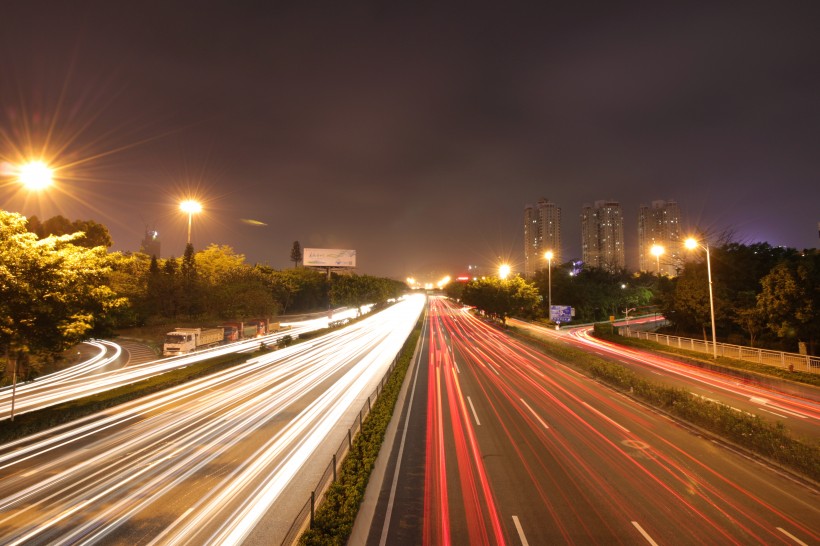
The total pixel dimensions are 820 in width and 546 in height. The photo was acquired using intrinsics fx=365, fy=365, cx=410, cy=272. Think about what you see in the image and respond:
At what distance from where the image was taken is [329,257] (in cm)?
11081

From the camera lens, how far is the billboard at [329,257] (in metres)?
109

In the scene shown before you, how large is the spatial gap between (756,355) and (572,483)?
28749 millimetres

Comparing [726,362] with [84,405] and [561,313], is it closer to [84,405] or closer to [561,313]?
[561,313]

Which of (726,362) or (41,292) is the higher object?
(41,292)

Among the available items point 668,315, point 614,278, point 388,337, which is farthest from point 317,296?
point 668,315

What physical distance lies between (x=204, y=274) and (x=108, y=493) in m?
56.0

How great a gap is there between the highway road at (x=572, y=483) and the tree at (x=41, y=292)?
15.7 metres

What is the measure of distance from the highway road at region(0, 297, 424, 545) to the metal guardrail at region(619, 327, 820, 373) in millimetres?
29704

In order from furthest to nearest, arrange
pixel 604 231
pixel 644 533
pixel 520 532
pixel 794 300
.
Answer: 1. pixel 604 231
2. pixel 794 300
3. pixel 520 532
4. pixel 644 533

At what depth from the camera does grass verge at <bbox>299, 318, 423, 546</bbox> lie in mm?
8562

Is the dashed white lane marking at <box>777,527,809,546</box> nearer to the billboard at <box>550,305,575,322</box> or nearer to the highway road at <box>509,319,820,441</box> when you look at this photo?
the highway road at <box>509,319,820,441</box>

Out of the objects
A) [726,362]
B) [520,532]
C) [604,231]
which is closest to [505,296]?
[726,362]

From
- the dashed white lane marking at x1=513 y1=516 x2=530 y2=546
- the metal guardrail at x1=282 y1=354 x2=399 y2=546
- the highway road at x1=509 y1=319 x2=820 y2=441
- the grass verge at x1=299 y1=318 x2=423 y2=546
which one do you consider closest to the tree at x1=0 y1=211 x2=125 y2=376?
the metal guardrail at x1=282 y1=354 x2=399 y2=546

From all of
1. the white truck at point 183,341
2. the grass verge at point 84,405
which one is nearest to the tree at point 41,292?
the grass verge at point 84,405
